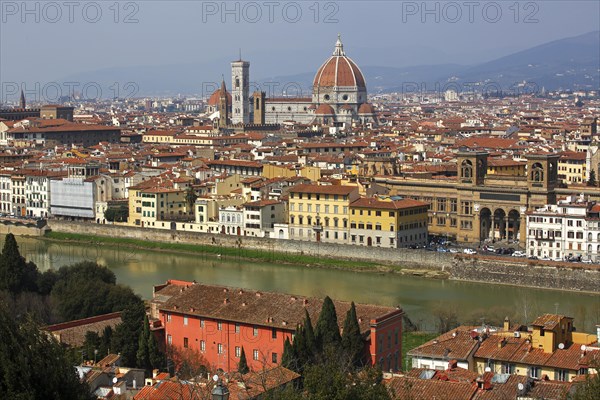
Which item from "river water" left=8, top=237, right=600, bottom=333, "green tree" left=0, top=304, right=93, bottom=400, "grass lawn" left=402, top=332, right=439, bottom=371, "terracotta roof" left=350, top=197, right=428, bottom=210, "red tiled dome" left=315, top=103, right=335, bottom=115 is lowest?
"river water" left=8, top=237, right=600, bottom=333

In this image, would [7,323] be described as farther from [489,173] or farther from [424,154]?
[424,154]

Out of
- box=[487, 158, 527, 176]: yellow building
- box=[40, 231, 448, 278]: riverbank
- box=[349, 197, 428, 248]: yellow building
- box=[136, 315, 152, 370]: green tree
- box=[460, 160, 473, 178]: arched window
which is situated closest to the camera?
box=[136, 315, 152, 370]: green tree

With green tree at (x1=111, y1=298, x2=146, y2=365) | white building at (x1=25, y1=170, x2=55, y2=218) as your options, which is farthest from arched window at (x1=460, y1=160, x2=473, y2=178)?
green tree at (x1=111, y1=298, x2=146, y2=365)

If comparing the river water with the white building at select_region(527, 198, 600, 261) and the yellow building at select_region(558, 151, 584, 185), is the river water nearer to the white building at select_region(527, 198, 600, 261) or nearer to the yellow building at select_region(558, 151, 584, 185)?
the white building at select_region(527, 198, 600, 261)

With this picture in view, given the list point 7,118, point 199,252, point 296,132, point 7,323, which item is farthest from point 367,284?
point 7,118

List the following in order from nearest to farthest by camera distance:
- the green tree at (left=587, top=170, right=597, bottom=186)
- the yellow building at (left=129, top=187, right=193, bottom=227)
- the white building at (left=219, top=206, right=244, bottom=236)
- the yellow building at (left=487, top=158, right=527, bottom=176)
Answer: the white building at (left=219, top=206, right=244, bottom=236) < the green tree at (left=587, top=170, right=597, bottom=186) < the yellow building at (left=487, top=158, right=527, bottom=176) < the yellow building at (left=129, top=187, right=193, bottom=227)

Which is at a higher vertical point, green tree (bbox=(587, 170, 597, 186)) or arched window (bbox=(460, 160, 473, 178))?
arched window (bbox=(460, 160, 473, 178))
